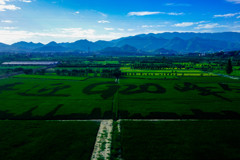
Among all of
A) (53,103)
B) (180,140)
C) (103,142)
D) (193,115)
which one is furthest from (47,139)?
(193,115)

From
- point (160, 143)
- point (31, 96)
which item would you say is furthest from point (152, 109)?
point (31, 96)

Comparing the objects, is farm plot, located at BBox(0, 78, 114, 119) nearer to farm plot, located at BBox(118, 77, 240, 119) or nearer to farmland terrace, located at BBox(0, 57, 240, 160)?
farmland terrace, located at BBox(0, 57, 240, 160)

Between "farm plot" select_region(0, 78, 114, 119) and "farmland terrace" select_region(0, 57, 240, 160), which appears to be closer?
"farmland terrace" select_region(0, 57, 240, 160)

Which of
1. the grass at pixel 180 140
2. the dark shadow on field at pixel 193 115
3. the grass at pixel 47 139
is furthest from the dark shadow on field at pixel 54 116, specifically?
the grass at pixel 180 140

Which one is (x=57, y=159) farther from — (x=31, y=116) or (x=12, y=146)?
(x=31, y=116)

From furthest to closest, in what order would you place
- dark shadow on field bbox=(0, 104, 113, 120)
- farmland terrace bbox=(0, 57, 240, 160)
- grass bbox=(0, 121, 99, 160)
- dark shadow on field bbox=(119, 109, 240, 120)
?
dark shadow on field bbox=(0, 104, 113, 120), dark shadow on field bbox=(119, 109, 240, 120), farmland terrace bbox=(0, 57, 240, 160), grass bbox=(0, 121, 99, 160)

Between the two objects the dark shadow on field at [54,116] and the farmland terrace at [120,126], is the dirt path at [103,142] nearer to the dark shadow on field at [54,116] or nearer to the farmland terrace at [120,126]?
the farmland terrace at [120,126]

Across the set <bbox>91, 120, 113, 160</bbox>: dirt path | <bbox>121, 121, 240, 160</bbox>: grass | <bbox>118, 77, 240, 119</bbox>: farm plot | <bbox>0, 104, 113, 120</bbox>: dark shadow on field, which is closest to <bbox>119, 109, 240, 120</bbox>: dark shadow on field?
<bbox>118, 77, 240, 119</bbox>: farm plot

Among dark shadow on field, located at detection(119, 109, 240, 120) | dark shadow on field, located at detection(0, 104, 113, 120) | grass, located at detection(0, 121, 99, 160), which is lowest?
grass, located at detection(0, 121, 99, 160)
